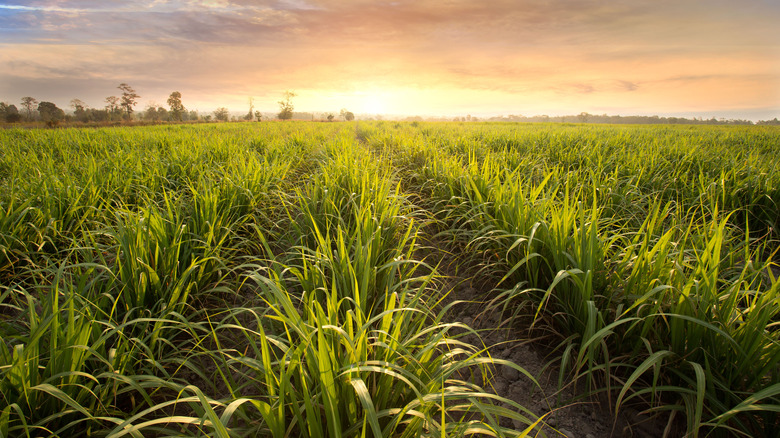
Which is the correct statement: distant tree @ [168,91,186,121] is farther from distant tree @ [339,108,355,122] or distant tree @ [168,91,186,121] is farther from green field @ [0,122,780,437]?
green field @ [0,122,780,437]

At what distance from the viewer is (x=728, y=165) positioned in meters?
4.27

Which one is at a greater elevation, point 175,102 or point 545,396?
point 175,102

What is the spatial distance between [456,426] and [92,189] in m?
3.75

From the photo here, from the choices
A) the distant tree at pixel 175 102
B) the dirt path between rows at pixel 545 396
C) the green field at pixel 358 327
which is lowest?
the dirt path between rows at pixel 545 396

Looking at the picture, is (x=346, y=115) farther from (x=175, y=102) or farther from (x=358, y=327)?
(x=358, y=327)

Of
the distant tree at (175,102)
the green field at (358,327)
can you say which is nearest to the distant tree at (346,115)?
the distant tree at (175,102)

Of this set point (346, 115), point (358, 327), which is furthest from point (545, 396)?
point (346, 115)

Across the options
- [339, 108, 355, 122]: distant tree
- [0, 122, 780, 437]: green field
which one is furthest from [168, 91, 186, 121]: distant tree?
[0, 122, 780, 437]: green field

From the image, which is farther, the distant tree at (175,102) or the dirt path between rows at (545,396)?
the distant tree at (175,102)

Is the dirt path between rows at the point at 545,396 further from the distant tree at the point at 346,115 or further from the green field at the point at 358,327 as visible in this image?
the distant tree at the point at 346,115

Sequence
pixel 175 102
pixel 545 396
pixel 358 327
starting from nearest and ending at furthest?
pixel 358 327 → pixel 545 396 → pixel 175 102

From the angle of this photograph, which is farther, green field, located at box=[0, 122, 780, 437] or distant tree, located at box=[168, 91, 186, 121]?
distant tree, located at box=[168, 91, 186, 121]

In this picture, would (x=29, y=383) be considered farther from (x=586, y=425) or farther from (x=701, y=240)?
(x=701, y=240)

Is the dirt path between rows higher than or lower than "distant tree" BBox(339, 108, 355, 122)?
lower
